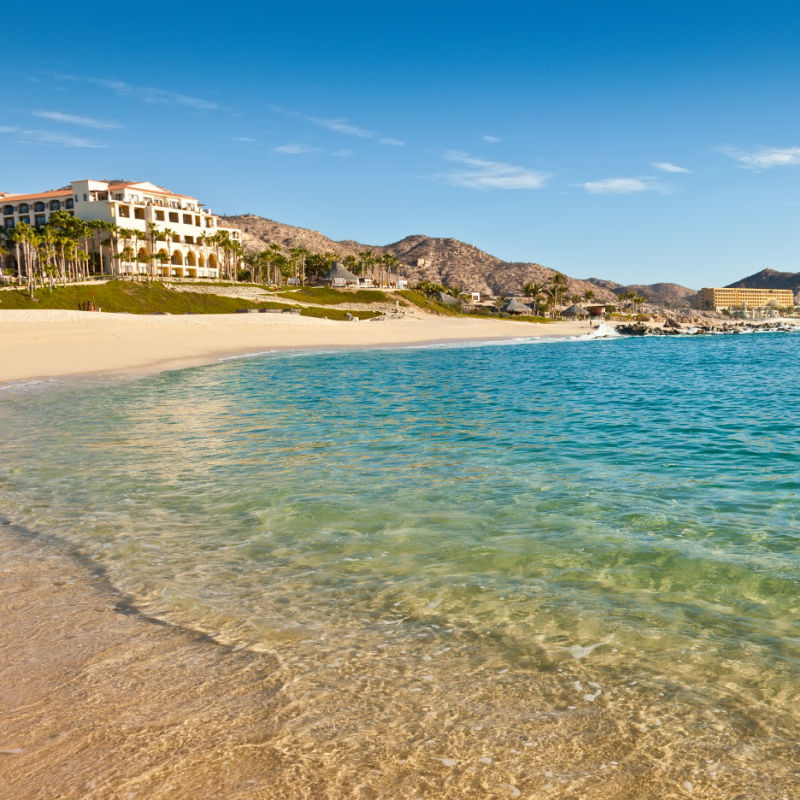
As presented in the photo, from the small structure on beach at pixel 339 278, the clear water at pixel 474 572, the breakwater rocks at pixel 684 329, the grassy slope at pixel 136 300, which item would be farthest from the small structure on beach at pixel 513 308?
the clear water at pixel 474 572

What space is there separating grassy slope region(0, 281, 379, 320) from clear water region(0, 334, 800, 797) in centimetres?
7319

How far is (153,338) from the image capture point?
2169 inches

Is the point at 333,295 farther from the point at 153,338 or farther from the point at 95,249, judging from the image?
the point at 153,338

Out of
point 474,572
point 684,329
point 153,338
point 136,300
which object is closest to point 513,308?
point 684,329

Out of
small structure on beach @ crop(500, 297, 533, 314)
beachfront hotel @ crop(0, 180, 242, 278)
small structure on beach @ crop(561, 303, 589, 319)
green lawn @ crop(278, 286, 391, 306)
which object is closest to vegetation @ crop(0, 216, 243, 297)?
beachfront hotel @ crop(0, 180, 242, 278)

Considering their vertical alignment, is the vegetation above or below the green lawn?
above

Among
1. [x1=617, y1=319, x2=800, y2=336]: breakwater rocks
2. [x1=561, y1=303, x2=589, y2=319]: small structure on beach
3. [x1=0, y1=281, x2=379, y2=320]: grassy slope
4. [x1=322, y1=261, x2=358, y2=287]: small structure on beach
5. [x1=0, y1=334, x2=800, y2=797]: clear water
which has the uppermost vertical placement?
[x1=322, y1=261, x2=358, y2=287]: small structure on beach

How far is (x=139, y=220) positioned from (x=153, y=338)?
95126mm

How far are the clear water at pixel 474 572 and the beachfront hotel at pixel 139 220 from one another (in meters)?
123

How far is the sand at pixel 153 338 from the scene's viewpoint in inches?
1548

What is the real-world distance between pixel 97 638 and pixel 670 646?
5.15 m

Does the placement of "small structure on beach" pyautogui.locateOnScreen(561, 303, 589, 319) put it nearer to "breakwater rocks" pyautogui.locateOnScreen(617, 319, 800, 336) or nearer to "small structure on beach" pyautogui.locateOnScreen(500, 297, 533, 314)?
"small structure on beach" pyautogui.locateOnScreen(500, 297, 533, 314)

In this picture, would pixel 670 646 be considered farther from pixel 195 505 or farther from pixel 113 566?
pixel 195 505

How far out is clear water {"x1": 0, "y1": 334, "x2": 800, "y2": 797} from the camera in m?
4.49
